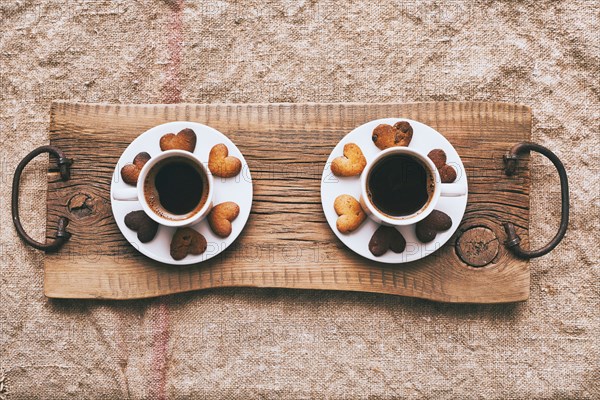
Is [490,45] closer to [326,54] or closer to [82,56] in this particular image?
[326,54]

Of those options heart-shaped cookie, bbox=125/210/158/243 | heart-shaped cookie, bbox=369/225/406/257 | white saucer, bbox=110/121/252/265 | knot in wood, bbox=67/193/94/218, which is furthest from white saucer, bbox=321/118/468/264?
knot in wood, bbox=67/193/94/218

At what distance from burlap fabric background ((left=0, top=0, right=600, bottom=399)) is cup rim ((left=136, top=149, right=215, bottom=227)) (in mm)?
221

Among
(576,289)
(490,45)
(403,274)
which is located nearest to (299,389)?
(403,274)

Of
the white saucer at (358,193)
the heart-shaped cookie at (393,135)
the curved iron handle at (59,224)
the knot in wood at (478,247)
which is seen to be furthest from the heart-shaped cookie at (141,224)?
the knot in wood at (478,247)

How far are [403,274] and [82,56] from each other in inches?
28.2

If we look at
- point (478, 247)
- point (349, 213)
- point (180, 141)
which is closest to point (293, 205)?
point (349, 213)

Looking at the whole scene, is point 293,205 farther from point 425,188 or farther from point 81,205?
point 81,205

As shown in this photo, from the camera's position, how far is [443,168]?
73 centimetres

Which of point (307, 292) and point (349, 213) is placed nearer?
point (349, 213)

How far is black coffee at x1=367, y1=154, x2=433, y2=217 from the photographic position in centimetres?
69

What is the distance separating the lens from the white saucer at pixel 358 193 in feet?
2.42

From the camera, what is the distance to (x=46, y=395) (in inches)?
34.9

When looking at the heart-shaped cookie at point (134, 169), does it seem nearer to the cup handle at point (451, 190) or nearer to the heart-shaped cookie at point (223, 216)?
the heart-shaped cookie at point (223, 216)

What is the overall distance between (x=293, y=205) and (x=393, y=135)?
20cm
